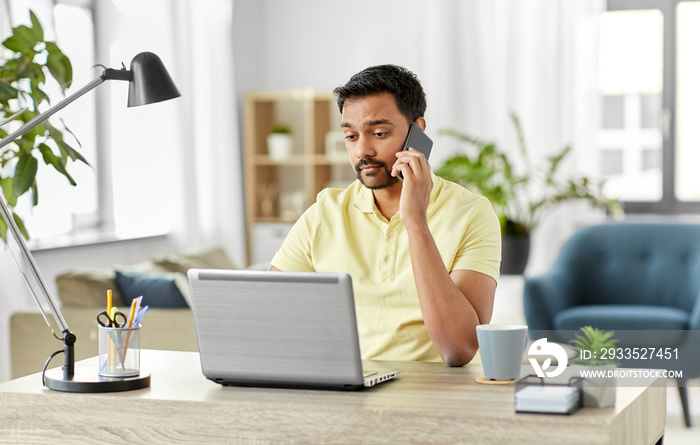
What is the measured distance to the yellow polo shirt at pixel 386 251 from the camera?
2.07m

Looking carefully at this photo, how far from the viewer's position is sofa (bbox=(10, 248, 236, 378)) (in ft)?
11.6

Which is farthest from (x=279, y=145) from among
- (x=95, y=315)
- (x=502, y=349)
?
(x=502, y=349)

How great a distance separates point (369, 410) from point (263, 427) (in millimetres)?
184

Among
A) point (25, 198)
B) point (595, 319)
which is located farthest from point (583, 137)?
point (25, 198)

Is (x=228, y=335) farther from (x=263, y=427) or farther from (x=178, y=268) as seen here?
(x=178, y=268)

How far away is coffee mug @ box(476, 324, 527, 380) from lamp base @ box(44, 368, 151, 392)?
24.2 inches

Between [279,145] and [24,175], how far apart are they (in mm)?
3664

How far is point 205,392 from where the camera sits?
64.2 inches

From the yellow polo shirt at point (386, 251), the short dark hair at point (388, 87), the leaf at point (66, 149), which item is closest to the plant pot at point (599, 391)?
the yellow polo shirt at point (386, 251)

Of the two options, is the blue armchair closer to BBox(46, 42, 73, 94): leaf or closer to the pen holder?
BBox(46, 42, 73, 94): leaf

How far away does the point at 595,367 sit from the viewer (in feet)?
4.85

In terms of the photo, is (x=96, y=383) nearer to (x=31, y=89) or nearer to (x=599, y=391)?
→ (x=599, y=391)

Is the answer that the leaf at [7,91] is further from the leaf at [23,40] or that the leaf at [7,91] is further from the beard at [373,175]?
the beard at [373,175]

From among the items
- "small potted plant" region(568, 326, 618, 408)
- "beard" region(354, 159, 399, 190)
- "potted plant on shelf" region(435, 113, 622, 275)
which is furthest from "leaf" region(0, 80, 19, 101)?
"potted plant on shelf" region(435, 113, 622, 275)
